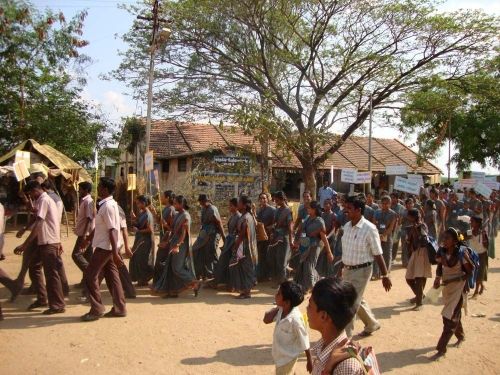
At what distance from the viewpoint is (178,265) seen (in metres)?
7.65

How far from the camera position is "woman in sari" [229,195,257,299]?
7.73 metres

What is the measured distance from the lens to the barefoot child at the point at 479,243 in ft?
26.0

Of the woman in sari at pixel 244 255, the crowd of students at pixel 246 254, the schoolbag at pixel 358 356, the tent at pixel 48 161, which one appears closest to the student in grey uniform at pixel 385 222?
the crowd of students at pixel 246 254

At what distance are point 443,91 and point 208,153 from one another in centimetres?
1028

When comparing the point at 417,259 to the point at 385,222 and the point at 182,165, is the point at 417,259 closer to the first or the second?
the point at 385,222

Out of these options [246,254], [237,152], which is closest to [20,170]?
[246,254]

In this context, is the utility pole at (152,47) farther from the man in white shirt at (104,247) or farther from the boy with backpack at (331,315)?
the boy with backpack at (331,315)

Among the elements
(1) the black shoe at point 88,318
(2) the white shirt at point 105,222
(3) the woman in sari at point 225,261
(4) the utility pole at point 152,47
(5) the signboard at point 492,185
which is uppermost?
(4) the utility pole at point 152,47

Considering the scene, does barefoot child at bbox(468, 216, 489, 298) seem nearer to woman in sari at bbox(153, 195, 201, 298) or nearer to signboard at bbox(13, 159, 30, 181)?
woman in sari at bbox(153, 195, 201, 298)

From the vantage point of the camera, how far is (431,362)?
202 inches

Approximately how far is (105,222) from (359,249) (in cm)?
314

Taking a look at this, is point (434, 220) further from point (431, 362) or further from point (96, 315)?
point (96, 315)

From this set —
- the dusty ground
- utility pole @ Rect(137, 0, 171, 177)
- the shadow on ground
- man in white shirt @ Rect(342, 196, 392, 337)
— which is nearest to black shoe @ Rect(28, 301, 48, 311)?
the dusty ground

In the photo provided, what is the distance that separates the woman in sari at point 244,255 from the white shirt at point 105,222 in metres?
2.27
